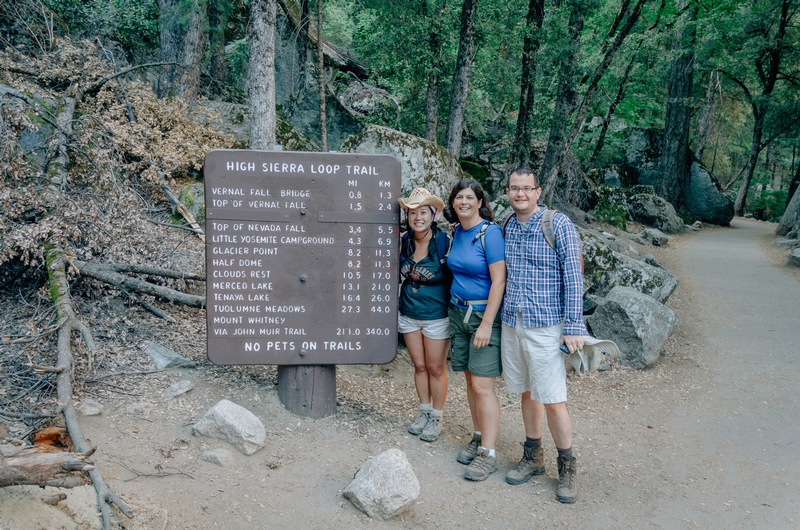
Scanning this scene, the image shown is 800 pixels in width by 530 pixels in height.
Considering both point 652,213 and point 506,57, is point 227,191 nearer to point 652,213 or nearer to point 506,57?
point 506,57

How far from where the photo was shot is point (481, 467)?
4117 mm

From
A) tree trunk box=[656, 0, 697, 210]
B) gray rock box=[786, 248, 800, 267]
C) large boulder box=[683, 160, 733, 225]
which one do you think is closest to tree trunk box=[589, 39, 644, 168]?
tree trunk box=[656, 0, 697, 210]

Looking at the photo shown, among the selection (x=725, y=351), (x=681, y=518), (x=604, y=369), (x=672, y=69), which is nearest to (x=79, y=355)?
(x=681, y=518)

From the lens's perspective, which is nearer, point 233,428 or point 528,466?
point 233,428

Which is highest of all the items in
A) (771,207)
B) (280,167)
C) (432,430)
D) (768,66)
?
(768,66)

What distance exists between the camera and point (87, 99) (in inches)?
313

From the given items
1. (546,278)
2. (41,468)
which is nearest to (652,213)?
(546,278)

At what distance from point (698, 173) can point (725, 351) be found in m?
16.2

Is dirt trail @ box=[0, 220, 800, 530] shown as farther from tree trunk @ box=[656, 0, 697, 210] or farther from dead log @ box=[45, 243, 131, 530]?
tree trunk @ box=[656, 0, 697, 210]

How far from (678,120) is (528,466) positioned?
19.4 metres

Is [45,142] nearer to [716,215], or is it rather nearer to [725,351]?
[725,351]

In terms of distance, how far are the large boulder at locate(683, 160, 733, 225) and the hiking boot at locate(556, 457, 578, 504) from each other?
19979mm

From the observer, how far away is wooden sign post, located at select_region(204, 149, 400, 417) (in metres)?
4.21

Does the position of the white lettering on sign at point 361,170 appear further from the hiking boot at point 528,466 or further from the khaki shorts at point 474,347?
the hiking boot at point 528,466
